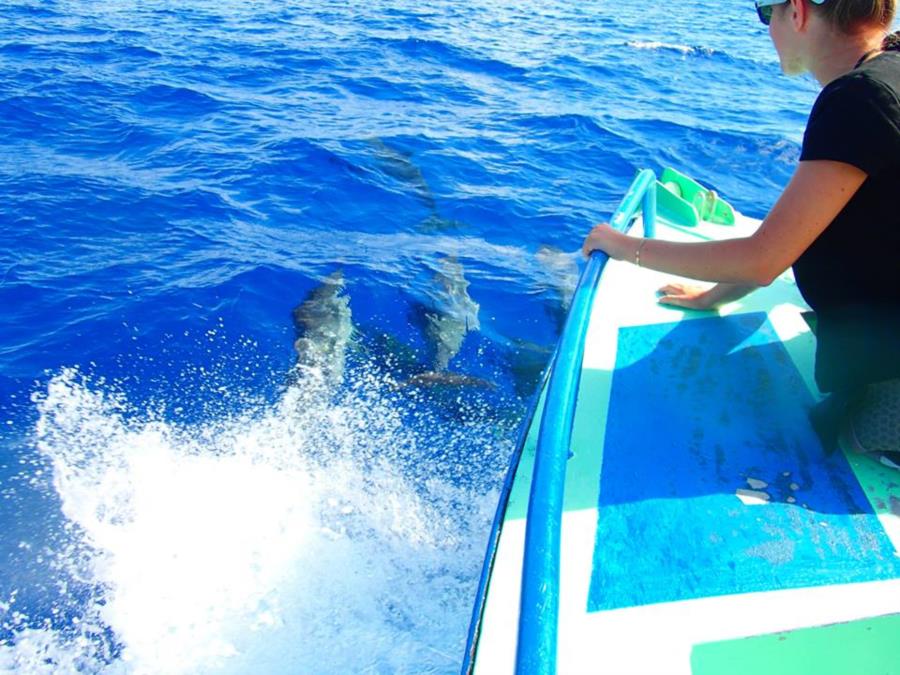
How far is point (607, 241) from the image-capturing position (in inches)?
112

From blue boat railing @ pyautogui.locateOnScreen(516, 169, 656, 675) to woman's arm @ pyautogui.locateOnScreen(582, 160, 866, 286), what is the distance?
13.4 inches

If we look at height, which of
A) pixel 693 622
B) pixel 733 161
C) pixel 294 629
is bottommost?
pixel 294 629

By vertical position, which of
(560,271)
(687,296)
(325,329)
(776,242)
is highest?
(776,242)

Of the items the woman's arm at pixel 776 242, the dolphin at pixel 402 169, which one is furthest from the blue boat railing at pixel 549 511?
the dolphin at pixel 402 169

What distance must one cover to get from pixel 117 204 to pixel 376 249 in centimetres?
286

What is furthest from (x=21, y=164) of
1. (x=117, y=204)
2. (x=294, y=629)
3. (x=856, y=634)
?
(x=856, y=634)

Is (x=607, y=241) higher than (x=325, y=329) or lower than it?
higher

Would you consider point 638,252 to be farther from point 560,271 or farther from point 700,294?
point 560,271

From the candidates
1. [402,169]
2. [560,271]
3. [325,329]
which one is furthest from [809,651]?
[402,169]

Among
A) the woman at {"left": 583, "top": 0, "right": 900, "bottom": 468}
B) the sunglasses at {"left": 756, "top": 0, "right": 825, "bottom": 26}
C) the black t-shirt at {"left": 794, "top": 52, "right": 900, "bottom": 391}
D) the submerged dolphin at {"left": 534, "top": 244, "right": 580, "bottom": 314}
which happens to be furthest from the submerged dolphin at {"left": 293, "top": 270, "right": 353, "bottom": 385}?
the sunglasses at {"left": 756, "top": 0, "right": 825, "bottom": 26}

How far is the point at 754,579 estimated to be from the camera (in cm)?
208

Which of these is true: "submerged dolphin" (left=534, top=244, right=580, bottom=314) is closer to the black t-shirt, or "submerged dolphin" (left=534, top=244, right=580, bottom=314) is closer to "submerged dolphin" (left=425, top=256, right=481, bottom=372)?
"submerged dolphin" (left=425, top=256, right=481, bottom=372)

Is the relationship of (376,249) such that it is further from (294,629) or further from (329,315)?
(294,629)

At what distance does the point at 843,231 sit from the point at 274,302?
5012 mm
